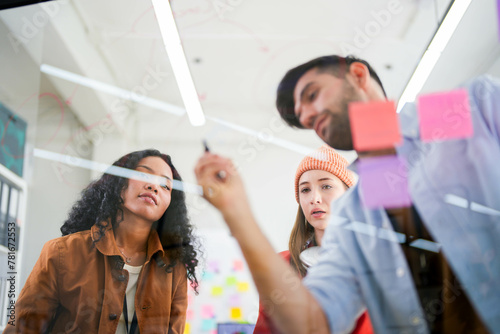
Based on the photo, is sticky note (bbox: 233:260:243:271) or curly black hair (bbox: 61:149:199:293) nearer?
sticky note (bbox: 233:260:243:271)

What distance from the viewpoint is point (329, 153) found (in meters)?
1.25

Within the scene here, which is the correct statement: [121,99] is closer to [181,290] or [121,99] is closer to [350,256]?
[181,290]

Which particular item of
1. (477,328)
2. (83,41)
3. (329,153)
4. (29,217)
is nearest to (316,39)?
(329,153)

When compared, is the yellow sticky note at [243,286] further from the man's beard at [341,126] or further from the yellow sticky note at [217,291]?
the man's beard at [341,126]

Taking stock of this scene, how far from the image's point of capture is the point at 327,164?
49.4 inches

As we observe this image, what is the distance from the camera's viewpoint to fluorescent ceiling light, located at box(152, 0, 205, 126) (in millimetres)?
1444

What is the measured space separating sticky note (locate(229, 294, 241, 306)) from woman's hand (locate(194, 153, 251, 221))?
0.21m

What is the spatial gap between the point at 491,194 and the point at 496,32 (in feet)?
1.43

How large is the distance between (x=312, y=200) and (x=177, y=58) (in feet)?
2.09

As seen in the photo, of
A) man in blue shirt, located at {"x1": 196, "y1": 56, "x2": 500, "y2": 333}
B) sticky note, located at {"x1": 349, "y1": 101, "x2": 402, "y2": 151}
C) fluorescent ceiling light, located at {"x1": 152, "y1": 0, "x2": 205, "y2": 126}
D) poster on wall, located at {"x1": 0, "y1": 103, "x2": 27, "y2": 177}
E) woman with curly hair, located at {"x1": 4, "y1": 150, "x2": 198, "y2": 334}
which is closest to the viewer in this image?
man in blue shirt, located at {"x1": 196, "y1": 56, "x2": 500, "y2": 333}
